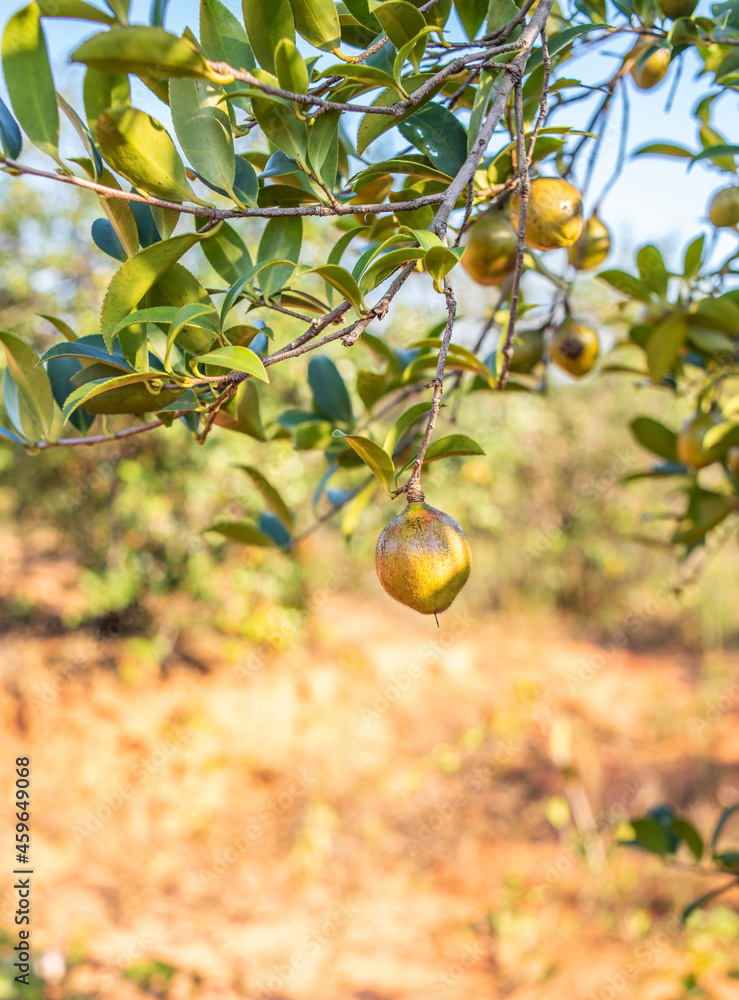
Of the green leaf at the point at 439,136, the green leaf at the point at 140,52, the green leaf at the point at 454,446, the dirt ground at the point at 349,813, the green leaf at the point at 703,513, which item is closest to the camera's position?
the green leaf at the point at 140,52

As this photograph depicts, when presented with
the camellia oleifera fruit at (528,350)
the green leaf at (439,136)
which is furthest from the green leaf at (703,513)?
the green leaf at (439,136)

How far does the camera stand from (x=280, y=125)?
1.55 ft

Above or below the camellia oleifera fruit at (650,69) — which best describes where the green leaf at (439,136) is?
below

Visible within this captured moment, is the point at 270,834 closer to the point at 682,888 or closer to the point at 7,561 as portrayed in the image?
the point at 682,888

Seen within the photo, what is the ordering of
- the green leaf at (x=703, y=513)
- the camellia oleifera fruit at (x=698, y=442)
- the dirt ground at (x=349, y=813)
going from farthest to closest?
the dirt ground at (x=349, y=813) < the green leaf at (x=703, y=513) < the camellia oleifera fruit at (x=698, y=442)

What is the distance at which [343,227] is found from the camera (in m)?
0.77

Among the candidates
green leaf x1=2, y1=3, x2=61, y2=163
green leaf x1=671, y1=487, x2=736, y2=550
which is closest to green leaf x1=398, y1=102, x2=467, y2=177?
green leaf x1=2, y1=3, x2=61, y2=163

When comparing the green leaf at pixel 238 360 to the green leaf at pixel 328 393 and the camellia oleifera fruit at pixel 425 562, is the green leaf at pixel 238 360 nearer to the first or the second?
the camellia oleifera fruit at pixel 425 562

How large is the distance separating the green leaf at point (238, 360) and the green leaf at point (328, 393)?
0.47 meters

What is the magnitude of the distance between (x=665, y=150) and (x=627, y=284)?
0.52 ft

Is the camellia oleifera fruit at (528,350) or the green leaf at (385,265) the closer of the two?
the green leaf at (385,265)

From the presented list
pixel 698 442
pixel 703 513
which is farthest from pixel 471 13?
pixel 703 513

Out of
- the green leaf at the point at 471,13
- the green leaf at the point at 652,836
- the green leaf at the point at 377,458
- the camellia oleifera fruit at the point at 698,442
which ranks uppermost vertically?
the green leaf at the point at 471,13

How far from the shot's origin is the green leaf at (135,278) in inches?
17.3
